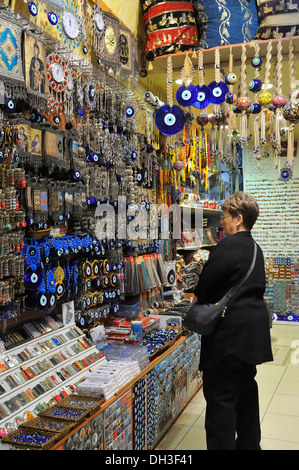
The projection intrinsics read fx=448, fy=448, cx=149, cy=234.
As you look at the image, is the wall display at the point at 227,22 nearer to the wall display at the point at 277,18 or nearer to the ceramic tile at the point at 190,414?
the wall display at the point at 277,18

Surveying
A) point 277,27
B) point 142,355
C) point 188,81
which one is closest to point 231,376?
point 142,355

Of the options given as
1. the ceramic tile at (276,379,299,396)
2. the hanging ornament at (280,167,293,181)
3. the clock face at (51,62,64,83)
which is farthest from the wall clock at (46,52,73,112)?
the hanging ornament at (280,167,293,181)

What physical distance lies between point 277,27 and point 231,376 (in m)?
2.67

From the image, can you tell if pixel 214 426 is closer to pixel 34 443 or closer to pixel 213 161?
pixel 34 443

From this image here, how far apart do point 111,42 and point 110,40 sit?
0.01m

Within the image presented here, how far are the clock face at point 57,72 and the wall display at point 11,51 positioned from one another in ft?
1.10

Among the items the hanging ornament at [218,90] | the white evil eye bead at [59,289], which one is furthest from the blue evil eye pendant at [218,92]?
the white evil eye bead at [59,289]

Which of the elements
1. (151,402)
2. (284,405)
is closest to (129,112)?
(151,402)

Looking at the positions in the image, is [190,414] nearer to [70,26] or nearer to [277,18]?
[70,26]

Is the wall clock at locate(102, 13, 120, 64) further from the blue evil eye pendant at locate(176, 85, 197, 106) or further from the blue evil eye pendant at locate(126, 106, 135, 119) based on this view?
the blue evil eye pendant at locate(176, 85, 197, 106)

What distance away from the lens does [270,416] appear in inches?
135

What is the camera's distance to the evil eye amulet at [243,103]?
3.30m

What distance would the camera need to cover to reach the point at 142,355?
2773 millimetres

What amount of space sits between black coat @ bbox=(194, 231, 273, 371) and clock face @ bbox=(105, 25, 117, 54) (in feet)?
5.77
